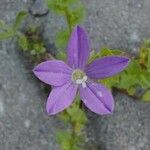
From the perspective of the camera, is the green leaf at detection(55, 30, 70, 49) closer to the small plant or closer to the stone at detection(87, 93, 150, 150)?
the small plant

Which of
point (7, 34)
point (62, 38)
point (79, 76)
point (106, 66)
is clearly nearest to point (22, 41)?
point (7, 34)

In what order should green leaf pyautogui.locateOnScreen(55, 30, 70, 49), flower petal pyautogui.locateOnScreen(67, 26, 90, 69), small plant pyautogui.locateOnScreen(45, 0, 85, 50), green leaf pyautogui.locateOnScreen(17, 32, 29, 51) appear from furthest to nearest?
green leaf pyautogui.locateOnScreen(17, 32, 29, 51) < green leaf pyautogui.locateOnScreen(55, 30, 70, 49) < small plant pyautogui.locateOnScreen(45, 0, 85, 50) < flower petal pyautogui.locateOnScreen(67, 26, 90, 69)

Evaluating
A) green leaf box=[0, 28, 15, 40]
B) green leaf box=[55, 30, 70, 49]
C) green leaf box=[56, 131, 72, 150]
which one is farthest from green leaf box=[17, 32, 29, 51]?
green leaf box=[56, 131, 72, 150]

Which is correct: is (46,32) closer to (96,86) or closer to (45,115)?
(45,115)

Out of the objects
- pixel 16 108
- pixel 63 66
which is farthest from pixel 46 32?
pixel 63 66

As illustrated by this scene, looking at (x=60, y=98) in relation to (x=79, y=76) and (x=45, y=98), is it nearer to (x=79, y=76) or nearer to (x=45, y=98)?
(x=79, y=76)

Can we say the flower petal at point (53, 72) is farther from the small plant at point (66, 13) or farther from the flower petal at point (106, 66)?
the small plant at point (66, 13)
